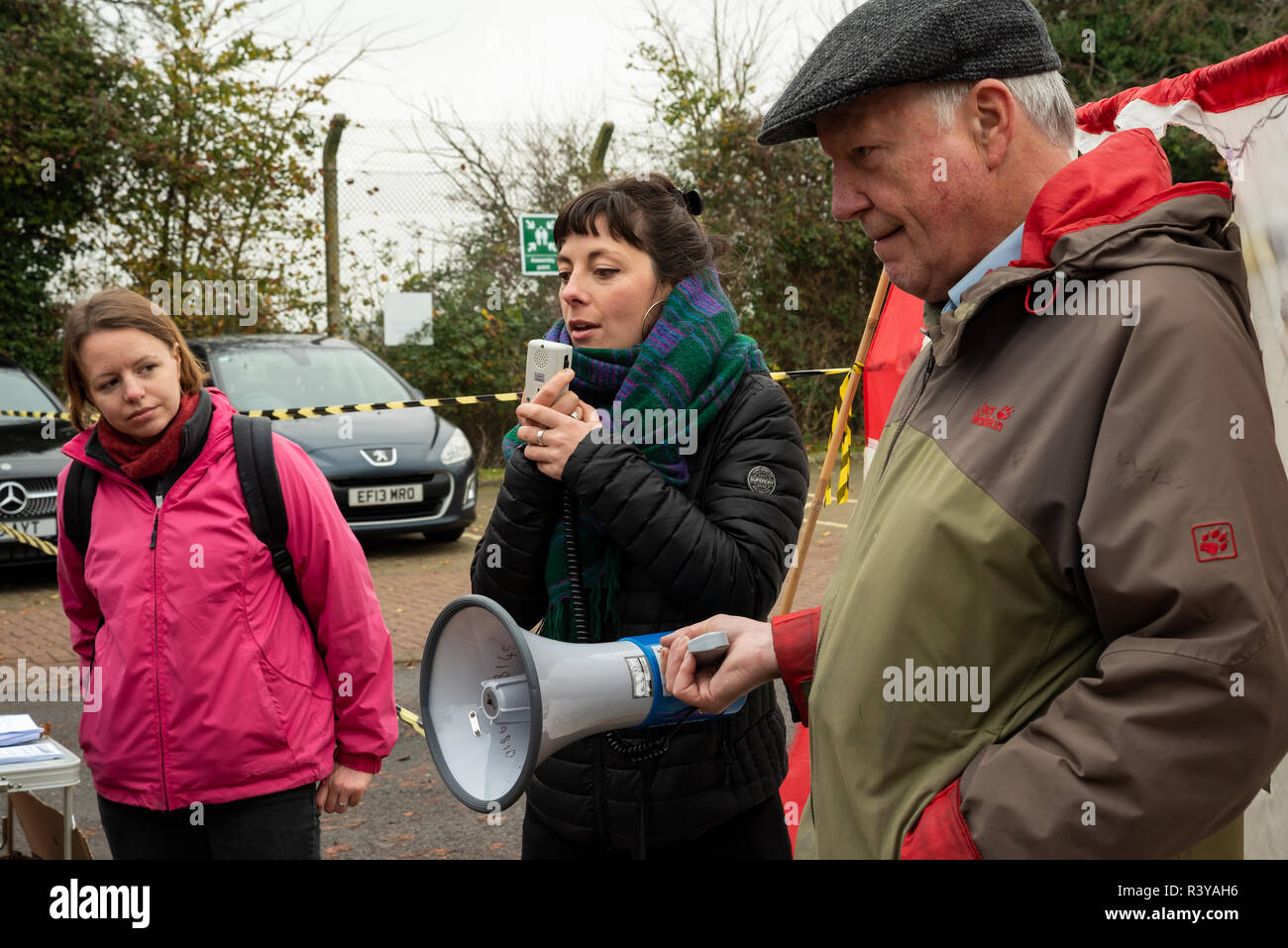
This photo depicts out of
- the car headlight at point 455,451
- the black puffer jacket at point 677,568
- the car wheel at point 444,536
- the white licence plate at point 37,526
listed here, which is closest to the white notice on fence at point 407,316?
the car wheel at point 444,536

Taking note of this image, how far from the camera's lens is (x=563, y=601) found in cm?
232

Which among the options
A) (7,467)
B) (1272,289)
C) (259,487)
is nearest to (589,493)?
(259,487)

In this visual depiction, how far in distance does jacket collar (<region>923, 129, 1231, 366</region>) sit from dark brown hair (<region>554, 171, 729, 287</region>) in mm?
1091

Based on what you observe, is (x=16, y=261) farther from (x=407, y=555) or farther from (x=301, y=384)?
(x=407, y=555)

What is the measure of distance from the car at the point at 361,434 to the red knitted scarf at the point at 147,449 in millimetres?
5788

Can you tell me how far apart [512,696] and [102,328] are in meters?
1.52

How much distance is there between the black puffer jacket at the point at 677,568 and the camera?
220 cm

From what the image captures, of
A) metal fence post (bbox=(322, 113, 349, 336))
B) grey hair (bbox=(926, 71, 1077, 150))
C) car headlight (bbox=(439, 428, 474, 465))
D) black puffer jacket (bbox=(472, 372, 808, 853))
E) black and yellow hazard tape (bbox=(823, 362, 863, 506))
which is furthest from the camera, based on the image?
metal fence post (bbox=(322, 113, 349, 336))

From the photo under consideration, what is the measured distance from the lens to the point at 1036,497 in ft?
4.14

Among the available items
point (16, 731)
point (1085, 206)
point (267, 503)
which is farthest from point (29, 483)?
point (1085, 206)

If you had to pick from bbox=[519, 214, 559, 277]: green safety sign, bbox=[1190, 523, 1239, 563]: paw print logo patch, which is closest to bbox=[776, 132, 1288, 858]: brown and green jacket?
bbox=[1190, 523, 1239, 563]: paw print logo patch

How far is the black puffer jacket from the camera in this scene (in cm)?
220

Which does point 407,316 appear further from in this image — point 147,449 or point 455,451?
point 147,449

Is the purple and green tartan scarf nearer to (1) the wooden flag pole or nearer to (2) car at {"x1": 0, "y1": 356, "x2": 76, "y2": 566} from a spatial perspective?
(1) the wooden flag pole
